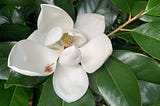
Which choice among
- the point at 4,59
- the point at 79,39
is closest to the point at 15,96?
the point at 4,59

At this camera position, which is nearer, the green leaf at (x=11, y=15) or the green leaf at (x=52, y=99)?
the green leaf at (x=52, y=99)

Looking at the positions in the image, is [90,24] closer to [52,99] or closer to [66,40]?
[66,40]

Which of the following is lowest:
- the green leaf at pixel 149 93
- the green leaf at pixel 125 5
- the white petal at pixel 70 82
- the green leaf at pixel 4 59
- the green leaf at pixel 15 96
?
the green leaf at pixel 15 96

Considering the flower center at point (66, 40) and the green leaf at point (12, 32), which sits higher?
the flower center at point (66, 40)

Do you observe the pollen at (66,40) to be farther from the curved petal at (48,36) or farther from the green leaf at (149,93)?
the green leaf at (149,93)

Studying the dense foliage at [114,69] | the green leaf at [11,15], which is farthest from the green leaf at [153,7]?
the green leaf at [11,15]

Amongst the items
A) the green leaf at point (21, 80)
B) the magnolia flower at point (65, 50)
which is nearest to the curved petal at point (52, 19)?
the magnolia flower at point (65, 50)
